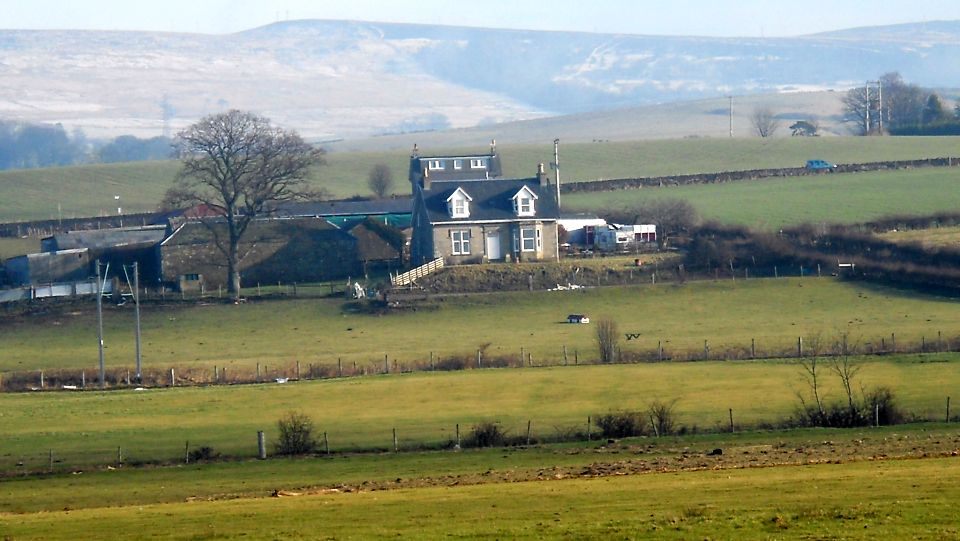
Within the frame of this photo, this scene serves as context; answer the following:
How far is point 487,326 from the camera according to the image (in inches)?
2247

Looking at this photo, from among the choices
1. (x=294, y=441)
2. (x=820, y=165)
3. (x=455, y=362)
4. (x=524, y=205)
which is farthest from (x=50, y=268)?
(x=820, y=165)

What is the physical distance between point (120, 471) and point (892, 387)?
19.5m

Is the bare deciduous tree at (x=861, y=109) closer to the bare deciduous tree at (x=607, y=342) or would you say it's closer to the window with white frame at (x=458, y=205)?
the window with white frame at (x=458, y=205)

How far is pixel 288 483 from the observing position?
92.3 feet

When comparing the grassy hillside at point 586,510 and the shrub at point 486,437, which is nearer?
the grassy hillside at point 586,510

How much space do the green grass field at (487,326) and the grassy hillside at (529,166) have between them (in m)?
42.7

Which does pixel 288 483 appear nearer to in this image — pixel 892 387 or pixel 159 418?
pixel 159 418

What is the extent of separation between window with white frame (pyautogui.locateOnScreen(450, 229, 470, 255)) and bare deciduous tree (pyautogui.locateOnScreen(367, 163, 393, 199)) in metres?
29.2

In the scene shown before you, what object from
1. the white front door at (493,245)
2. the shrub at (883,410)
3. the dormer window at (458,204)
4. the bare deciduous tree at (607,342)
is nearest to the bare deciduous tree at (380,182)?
the dormer window at (458,204)

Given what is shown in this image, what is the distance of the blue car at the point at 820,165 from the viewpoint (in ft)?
345

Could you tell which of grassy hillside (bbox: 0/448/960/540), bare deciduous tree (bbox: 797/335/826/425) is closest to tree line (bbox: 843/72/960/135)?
bare deciduous tree (bbox: 797/335/826/425)

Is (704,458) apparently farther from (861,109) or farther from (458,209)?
(861,109)

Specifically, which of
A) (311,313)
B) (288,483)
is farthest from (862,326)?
(288,483)

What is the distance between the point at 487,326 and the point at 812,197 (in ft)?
129
